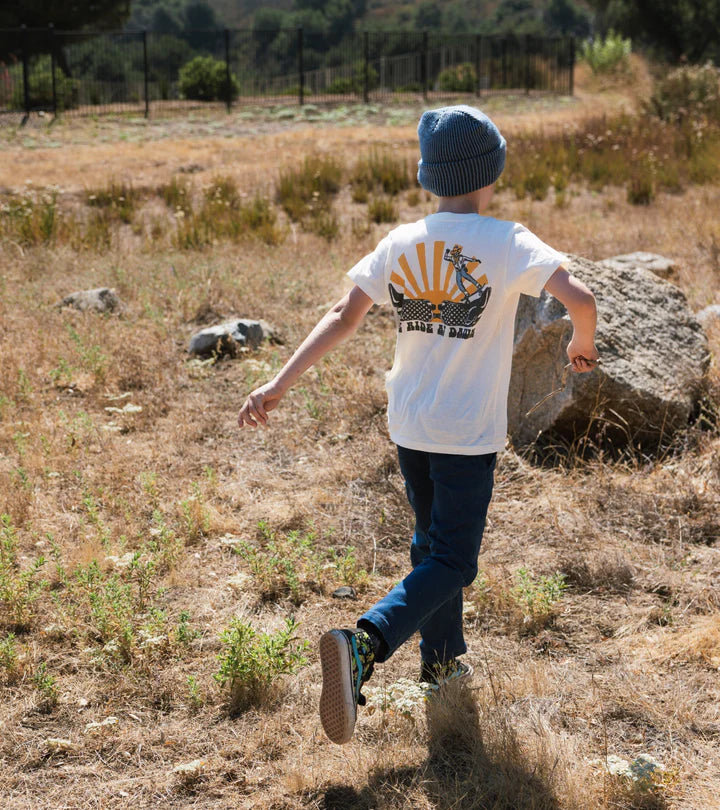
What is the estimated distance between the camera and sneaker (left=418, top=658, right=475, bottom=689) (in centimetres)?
258

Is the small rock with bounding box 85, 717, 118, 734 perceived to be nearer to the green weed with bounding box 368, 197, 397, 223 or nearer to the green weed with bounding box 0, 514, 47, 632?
the green weed with bounding box 0, 514, 47, 632

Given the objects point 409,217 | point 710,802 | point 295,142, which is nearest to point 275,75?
point 295,142

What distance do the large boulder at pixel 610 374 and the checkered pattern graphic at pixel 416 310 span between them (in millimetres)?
1859

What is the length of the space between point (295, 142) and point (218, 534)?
12397 mm

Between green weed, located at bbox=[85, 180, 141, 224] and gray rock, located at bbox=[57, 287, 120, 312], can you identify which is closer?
gray rock, located at bbox=[57, 287, 120, 312]

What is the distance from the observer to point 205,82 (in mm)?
27328

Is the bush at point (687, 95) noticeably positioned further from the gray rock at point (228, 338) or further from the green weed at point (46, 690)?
the green weed at point (46, 690)

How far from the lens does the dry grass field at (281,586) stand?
7.70ft

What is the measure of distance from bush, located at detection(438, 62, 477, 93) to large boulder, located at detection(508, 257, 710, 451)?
25587 mm

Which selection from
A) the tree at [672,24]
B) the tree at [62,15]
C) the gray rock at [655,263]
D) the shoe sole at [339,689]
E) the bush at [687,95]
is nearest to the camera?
the shoe sole at [339,689]

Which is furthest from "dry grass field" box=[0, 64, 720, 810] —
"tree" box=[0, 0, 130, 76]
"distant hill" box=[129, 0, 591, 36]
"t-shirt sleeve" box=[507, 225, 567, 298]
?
"distant hill" box=[129, 0, 591, 36]

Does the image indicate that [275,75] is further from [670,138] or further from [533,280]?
[533,280]

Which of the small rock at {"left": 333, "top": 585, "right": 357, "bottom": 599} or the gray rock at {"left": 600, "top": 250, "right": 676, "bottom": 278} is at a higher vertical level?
the gray rock at {"left": 600, "top": 250, "right": 676, "bottom": 278}

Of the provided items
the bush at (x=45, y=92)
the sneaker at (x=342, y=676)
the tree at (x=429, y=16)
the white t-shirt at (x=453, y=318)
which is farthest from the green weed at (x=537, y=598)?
the tree at (x=429, y=16)
